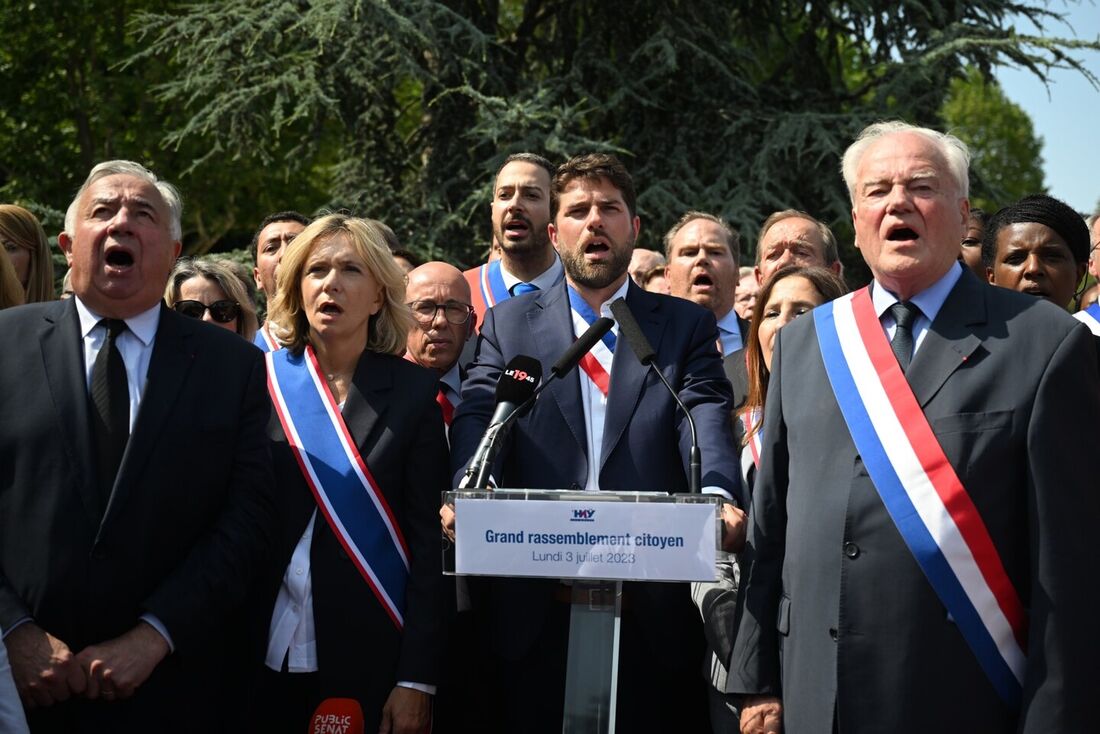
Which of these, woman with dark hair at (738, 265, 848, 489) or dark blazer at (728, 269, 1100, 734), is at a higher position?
woman with dark hair at (738, 265, 848, 489)

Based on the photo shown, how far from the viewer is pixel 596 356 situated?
15.5 feet

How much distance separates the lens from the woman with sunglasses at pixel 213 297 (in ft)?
20.4

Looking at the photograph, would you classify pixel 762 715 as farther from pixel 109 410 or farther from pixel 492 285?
pixel 492 285

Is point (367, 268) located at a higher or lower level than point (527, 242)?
lower

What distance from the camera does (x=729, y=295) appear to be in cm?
720

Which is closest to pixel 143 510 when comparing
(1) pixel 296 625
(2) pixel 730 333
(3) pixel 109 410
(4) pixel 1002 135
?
(3) pixel 109 410

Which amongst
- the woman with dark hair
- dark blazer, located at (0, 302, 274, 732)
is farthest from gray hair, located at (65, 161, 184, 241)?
the woman with dark hair

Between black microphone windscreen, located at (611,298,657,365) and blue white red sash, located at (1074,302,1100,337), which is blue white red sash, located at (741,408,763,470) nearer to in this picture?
black microphone windscreen, located at (611,298,657,365)

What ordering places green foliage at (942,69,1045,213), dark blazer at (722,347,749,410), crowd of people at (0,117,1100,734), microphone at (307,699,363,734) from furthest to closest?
green foliage at (942,69,1045,213) < dark blazer at (722,347,749,410) < microphone at (307,699,363,734) < crowd of people at (0,117,1100,734)

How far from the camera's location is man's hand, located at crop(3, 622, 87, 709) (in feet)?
12.7

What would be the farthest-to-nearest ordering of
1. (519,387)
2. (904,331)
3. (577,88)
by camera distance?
(577,88) → (519,387) → (904,331)

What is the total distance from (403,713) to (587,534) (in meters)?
1.34

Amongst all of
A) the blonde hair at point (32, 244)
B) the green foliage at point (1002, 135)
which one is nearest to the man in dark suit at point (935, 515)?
the blonde hair at point (32, 244)

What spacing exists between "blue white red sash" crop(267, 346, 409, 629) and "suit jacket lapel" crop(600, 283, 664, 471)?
2.65 ft
